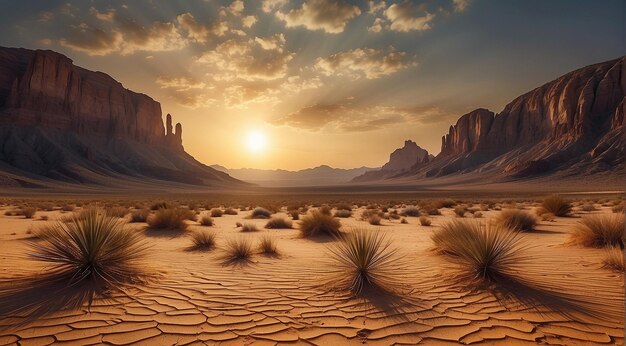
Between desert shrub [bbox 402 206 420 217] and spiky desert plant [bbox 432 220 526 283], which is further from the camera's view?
desert shrub [bbox 402 206 420 217]

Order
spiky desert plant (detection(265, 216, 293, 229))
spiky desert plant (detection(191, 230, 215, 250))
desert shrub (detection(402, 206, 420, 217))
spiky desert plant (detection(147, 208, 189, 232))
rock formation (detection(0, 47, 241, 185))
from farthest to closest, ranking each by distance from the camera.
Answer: rock formation (detection(0, 47, 241, 185)) < desert shrub (detection(402, 206, 420, 217)) < spiky desert plant (detection(265, 216, 293, 229)) < spiky desert plant (detection(147, 208, 189, 232)) < spiky desert plant (detection(191, 230, 215, 250))

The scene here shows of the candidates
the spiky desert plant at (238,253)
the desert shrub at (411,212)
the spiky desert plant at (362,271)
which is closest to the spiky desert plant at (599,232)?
the spiky desert plant at (362,271)

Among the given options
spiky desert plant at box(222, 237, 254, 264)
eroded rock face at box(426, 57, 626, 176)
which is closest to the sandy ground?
spiky desert plant at box(222, 237, 254, 264)

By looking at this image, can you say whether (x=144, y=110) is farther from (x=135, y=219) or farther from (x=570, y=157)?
(x=570, y=157)

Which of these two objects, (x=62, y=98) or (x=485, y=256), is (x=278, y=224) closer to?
(x=485, y=256)

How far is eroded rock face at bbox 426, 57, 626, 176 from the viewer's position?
85.8 metres

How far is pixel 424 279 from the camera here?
5.55 metres

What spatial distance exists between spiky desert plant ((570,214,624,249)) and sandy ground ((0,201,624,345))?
6.54ft

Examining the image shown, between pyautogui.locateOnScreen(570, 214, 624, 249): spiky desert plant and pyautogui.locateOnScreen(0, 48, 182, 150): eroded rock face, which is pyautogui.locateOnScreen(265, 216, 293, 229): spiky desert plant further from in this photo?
pyautogui.locateOnScreen(0, 48, 182, 150): eroded rock face

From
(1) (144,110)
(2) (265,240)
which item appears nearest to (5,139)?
(1) (144,110)

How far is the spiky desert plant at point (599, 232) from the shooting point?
25.0ft

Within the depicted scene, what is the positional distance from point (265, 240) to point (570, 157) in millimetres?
104274

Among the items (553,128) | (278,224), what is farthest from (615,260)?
(553,128)

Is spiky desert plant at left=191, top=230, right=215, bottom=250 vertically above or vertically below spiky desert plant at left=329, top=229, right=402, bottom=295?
below
